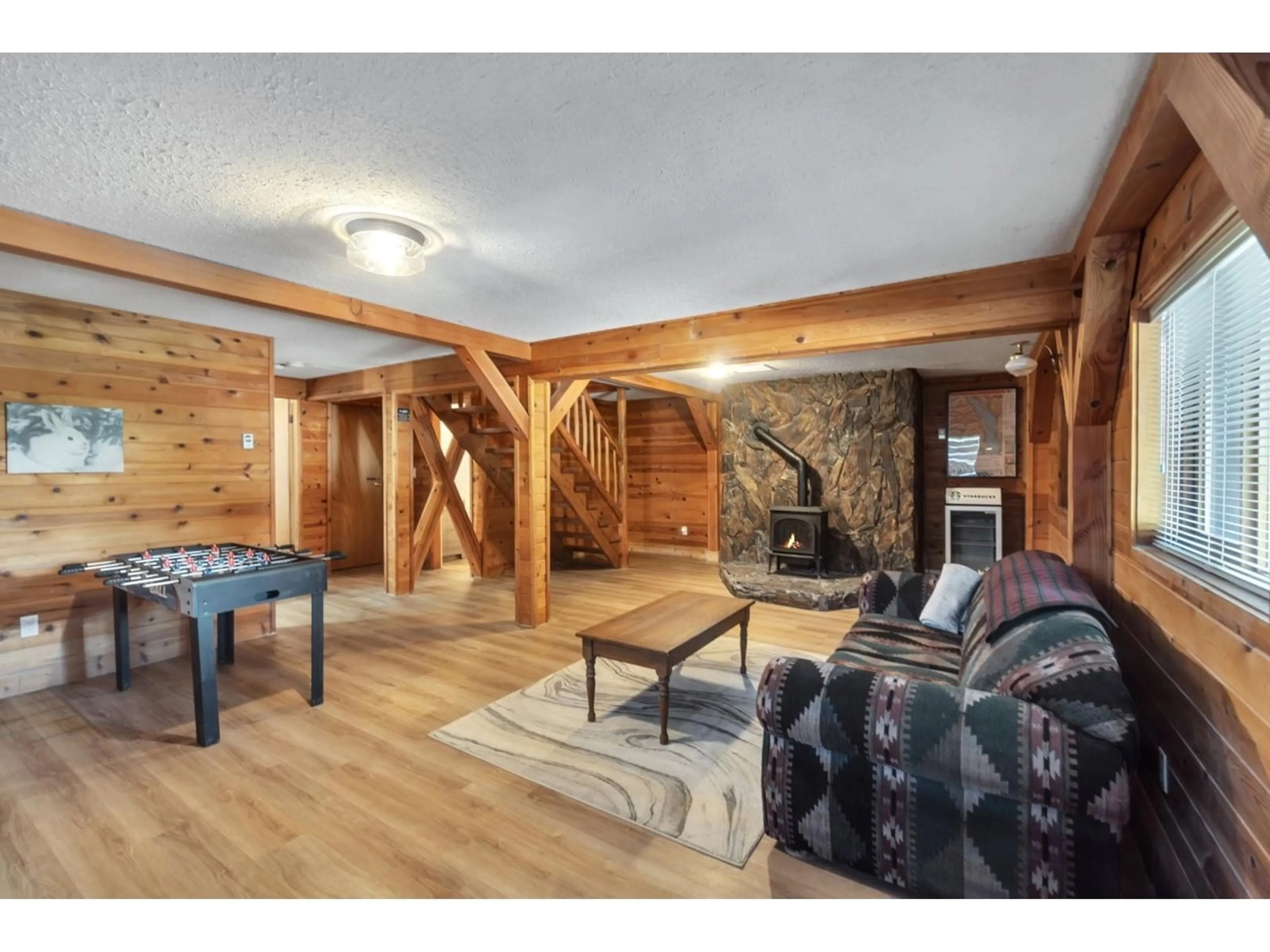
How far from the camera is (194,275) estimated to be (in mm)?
2527

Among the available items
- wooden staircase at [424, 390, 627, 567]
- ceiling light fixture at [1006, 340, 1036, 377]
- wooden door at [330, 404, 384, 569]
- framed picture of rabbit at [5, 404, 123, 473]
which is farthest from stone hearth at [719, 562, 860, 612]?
framed picture of rabbit at [5, 404, 123, 473]

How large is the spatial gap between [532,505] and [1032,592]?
130 inches

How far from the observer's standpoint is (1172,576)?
1700 millimetres

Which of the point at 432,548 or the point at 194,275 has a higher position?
the point at 194,275

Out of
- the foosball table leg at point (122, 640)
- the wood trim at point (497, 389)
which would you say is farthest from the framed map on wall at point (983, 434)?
the foosball table leg at point (122, 640)

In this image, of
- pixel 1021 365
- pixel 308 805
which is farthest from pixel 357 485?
pixel 1021 365

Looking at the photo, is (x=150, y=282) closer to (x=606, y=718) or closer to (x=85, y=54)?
(x=85, y=54)

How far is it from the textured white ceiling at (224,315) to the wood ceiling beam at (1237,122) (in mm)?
3644

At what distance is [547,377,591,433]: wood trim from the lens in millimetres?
4633

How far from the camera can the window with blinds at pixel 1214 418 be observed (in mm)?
1368

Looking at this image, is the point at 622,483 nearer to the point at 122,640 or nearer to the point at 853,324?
the point at 853,324

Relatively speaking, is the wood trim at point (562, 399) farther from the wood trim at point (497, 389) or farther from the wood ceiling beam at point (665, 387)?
the wood ceiling beam at point (665, 387)

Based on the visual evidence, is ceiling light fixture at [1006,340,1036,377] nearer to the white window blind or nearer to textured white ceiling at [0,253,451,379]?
the white window blind
